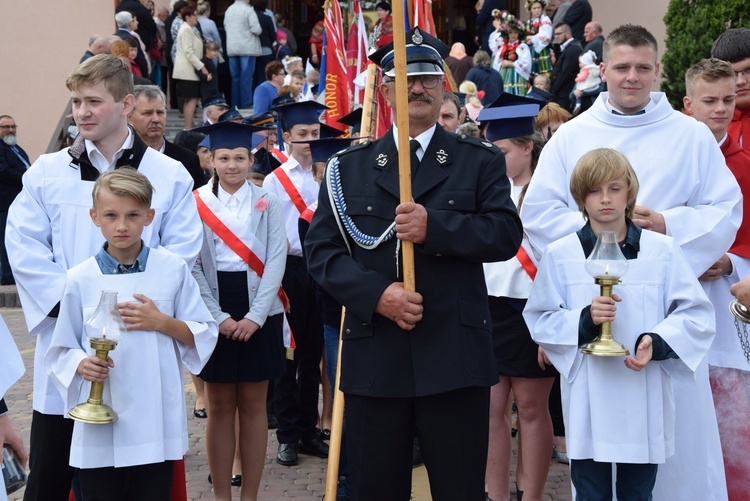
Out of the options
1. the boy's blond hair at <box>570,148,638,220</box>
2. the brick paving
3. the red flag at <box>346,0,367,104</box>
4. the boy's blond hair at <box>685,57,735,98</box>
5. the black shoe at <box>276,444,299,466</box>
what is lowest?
the brick paving

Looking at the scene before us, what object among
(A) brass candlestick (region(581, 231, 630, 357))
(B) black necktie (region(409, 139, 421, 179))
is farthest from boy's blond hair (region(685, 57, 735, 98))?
(B) black necktie (region(409, 139, 421, 179))

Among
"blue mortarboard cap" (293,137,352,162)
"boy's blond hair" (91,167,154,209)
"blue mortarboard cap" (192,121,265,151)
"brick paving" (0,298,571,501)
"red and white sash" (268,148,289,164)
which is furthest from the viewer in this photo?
"red and white sash" (268,148,289,164)

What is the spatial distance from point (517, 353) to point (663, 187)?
3.93ft

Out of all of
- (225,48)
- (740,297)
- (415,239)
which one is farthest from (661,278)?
(225,48)

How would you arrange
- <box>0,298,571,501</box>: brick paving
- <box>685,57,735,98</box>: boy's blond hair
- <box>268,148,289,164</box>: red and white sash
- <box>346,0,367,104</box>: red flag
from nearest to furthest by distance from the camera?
<box>685,57,735,98</box>: boy's blond hair
<box>0,298,571,501</box>: brick paving
<box>268,148,289,164</box>: red and white sash
<box>346,0,367,104</box>: red flag

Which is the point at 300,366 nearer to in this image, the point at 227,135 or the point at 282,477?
the point at 282,477

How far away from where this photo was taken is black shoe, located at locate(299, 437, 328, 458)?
24.3ft

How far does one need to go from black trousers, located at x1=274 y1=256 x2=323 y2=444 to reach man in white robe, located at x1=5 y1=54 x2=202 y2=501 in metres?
2.13

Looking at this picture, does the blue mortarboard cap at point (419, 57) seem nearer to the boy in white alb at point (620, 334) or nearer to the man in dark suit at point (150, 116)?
the boy in white alb at point (620, 334)

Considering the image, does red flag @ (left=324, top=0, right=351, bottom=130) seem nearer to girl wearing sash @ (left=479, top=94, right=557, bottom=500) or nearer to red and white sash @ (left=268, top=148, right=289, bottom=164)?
red and white sash @ (left=268, top=148, right=289, bottom=164)

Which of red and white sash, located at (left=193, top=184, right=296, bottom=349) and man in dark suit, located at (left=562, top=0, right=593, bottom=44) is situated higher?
man in dark suit, located at (left=562, top=0, right=593, bottom=44)

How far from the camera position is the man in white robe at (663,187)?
4.79 m

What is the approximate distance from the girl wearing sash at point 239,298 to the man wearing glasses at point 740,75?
8.37 ft

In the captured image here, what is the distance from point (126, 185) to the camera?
454 cm
